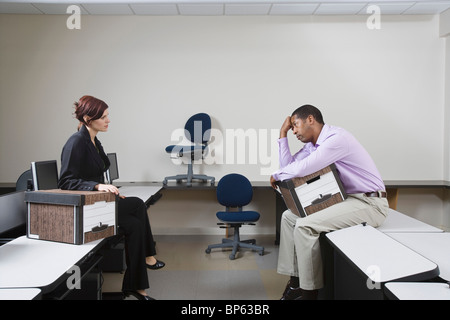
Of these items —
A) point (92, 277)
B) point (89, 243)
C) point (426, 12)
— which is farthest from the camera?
point (426, 12)

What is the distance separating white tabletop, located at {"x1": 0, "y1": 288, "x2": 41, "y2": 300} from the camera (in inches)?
46.9

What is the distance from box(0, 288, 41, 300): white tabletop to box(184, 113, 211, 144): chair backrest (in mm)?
3367

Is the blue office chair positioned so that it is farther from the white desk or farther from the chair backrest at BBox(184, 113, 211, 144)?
the white desk

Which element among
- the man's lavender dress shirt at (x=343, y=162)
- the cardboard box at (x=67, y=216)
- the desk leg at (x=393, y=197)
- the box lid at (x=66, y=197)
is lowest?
the desk leg at (x=393, y=197)

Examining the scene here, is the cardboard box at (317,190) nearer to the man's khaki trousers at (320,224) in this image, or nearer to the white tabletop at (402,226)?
the man's khaki trousers at (320,224)

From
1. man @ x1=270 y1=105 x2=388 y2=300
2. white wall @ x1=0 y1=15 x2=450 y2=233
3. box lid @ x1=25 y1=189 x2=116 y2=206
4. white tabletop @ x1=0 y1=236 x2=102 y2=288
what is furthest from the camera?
white wall @ x1=0 y1=15 x2=450 y2=233

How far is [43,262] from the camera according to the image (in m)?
1.56

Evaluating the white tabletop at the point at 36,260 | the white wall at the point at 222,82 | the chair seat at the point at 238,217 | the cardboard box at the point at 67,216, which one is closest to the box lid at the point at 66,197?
the cardboard box at the point at 67,216

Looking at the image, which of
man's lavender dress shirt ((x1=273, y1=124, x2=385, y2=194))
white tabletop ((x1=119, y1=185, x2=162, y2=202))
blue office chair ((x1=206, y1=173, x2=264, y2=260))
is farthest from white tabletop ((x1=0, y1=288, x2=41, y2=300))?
blue office chair ((x1=206, y1=173, x2=264, y2=260))

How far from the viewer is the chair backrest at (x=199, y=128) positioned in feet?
14.9

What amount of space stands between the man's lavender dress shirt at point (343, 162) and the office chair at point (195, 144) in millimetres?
1942

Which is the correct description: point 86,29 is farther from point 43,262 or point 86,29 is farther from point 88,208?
point 43,262
